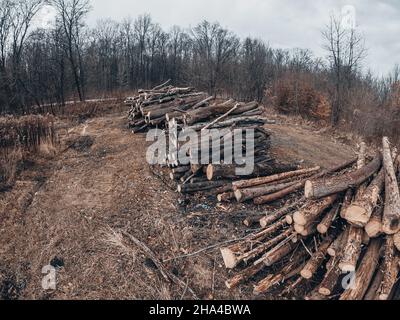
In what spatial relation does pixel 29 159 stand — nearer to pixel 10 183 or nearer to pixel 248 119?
pixel 10 183

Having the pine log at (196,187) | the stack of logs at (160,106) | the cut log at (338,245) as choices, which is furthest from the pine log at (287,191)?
the stack of logs at (160,106)

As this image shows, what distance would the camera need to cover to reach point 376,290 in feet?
12.1

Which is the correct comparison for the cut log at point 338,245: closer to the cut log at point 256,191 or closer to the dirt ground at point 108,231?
the dirt ground at point 108,231

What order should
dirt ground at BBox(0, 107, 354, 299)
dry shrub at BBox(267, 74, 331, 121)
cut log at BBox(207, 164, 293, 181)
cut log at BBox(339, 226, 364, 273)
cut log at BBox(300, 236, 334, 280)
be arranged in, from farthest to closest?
dry shrub at BBox(267, 74, 331, 121) → cut log at BBox(207, 164, 293, 181) → dirt ground at BBox(0, 107, 354, 299) → cut log at BBox(300, 236, 334, 280) → cut log at BBox(339, 226, 364, 273)

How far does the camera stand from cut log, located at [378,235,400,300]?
11.7ft

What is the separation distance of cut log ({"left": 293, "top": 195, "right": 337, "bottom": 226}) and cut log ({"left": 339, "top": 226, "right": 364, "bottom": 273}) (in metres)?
0.48

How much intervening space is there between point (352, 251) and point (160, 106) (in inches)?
332

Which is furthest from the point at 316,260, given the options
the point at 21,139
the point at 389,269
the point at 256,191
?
the point at 21,139

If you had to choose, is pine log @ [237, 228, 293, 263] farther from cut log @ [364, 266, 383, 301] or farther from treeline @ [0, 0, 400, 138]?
treeline @ [0, 0, 400, 138]

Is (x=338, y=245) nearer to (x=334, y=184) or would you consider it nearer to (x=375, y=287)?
(x=375, y=287)

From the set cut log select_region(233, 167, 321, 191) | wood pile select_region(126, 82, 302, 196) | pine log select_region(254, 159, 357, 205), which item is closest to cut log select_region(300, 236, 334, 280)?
pine log select_region(254, 159, 357, 205)

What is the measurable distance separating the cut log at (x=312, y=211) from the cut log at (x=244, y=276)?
817 mm

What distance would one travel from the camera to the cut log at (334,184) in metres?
4.50

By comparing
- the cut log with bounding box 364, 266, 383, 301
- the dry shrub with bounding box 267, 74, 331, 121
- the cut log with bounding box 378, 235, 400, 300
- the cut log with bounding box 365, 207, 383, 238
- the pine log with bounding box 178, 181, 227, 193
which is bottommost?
the cut log with bounding box 364, 266, 383, 301
